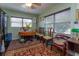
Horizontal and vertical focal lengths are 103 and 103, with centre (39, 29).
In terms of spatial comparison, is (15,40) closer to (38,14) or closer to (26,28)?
(26,28)

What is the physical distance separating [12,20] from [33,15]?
0.89 feet

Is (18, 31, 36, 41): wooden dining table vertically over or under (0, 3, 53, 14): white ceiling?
under

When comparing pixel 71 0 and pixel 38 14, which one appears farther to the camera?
pixel 38 14

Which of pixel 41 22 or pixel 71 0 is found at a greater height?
pixel 71 0

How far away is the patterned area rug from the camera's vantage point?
1245 mm

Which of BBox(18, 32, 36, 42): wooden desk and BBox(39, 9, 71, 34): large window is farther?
BBox(18, 32, 36, 42): wooden desk

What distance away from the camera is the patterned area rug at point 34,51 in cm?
124

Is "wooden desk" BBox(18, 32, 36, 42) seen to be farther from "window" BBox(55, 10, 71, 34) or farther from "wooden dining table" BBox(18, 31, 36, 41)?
"window" BBox(55, 10, 71, 34)

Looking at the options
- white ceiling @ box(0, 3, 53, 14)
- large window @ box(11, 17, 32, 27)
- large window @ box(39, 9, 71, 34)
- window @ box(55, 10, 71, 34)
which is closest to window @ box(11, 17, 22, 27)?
large window @ box(11, 17, 32, 27)

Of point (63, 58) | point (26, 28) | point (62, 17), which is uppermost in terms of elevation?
point (62, 17)

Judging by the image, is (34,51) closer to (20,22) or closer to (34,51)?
(34,51)

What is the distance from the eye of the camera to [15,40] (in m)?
1.28

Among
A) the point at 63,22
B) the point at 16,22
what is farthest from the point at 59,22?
the point at 16,22

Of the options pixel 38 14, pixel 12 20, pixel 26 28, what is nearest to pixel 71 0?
pixel 38 14
